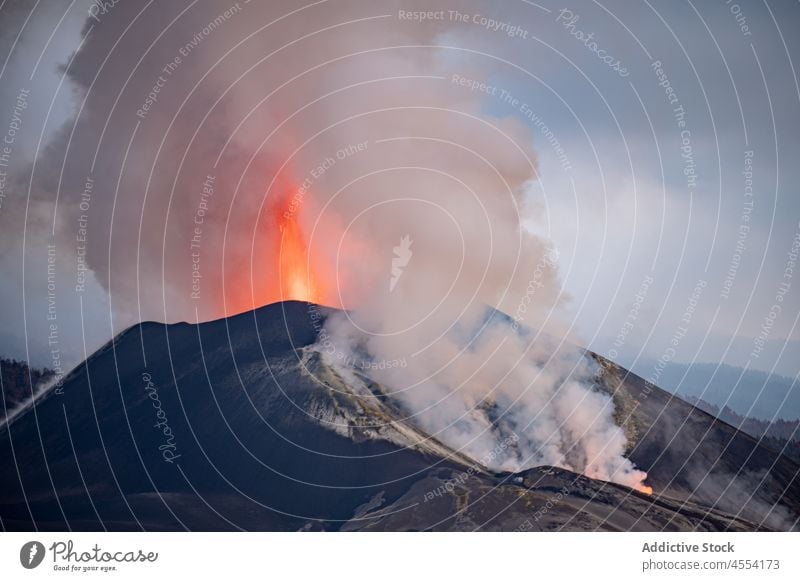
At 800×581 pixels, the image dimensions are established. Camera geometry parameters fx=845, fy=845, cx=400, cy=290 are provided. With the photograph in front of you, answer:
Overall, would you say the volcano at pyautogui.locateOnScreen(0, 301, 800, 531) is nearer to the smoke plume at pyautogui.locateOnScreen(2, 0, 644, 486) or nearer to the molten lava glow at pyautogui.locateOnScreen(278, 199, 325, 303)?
the molten lava glow at pyautogui.locateOnScreen(278, 199, 325, 303)

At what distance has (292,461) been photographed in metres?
26.6

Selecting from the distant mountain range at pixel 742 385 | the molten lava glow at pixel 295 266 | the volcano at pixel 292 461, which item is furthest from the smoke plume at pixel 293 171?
the distant mountain range at pixel 742 385

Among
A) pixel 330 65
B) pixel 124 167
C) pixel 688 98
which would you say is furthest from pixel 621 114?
pixel 124 167

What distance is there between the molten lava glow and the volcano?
1212mm
